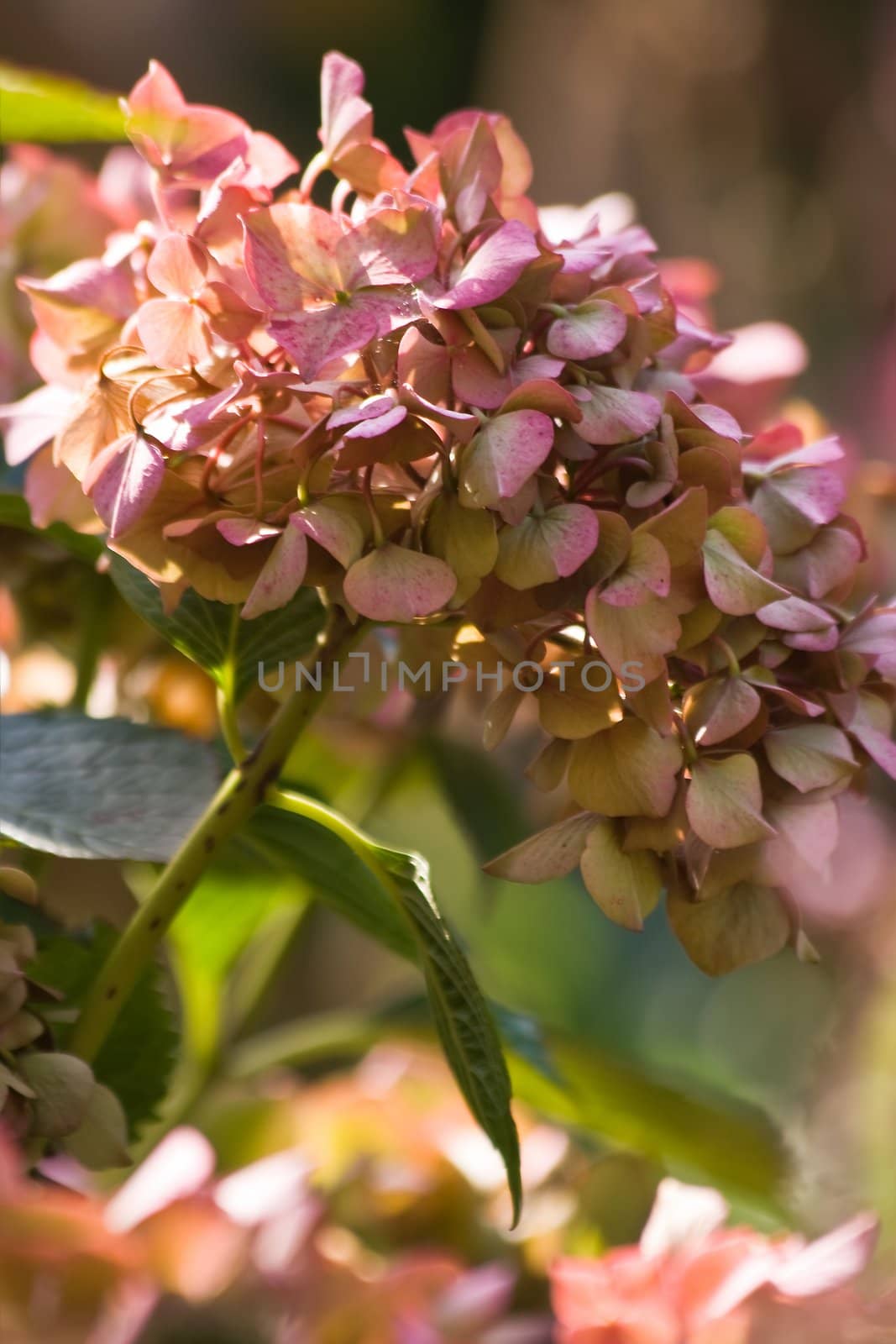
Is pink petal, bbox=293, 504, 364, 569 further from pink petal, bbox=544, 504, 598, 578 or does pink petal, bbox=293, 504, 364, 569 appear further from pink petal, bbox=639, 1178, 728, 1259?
pink petal, bbox=639, 1178, 728, 1259

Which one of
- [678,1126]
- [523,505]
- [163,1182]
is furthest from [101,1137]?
[678,1126]

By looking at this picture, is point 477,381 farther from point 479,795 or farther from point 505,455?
point 479,795

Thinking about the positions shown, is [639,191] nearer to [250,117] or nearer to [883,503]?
[250,117]

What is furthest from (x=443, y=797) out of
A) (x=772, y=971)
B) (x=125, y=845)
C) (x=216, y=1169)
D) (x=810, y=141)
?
(x=810, y=141)

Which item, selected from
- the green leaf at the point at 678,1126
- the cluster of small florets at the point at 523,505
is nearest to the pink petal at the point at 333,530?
the cluster of small florets at the point at 523,505

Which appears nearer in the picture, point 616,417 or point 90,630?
point 616,417

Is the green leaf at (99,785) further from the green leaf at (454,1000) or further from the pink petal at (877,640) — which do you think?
the pink petal at (877,640)
